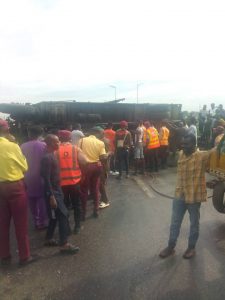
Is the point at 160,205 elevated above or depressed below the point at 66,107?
below

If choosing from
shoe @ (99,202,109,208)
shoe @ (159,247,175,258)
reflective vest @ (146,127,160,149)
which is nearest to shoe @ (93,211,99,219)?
shoe @ (99,202,109,208)

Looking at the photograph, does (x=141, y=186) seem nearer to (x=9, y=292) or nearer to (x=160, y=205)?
(x=160, y=205)

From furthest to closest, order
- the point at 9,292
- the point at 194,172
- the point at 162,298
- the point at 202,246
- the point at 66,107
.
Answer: the point at 66,107
the point at 202,246
the point at 194,172
the point at 9,292
the point at 162,298

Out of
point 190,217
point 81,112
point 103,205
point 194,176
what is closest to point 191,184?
point 194,176

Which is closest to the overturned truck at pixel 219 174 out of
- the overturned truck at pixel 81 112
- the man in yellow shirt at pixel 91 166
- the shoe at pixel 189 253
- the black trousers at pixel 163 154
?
the shoe at pixel 189 253

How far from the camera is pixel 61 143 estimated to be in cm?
527

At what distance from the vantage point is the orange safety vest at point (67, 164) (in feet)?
A: 16.8

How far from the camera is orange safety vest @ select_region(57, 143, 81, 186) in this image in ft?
16.8

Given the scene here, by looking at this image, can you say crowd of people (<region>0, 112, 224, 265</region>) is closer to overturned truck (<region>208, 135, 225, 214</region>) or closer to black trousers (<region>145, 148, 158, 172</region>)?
overturned truck (<region>208, 135, 225, 214</region>)

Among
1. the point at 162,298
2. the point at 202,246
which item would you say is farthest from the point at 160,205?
the point at 162,298

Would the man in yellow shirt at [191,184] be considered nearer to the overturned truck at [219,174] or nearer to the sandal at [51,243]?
the overturned truck at [219,174]

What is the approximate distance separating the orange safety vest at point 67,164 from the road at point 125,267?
104 centimetres

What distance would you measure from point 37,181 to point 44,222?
2.87ft

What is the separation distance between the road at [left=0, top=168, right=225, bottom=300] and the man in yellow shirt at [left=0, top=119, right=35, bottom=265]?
0.92 feet
